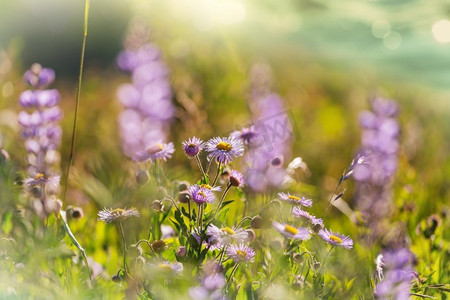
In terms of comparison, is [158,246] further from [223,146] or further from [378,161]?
[378,161]

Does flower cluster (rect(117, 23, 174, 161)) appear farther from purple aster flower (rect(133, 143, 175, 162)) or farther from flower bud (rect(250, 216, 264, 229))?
flower bud (rect(250, 216, 264, 229))

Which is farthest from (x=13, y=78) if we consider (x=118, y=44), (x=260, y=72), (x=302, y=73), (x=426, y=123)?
(x=118, y=44)

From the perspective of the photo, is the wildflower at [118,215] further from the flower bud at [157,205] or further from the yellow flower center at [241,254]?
the yellow flower center at [241,254]

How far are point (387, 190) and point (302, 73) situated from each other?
448 cm

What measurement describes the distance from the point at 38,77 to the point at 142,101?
0.34 meters

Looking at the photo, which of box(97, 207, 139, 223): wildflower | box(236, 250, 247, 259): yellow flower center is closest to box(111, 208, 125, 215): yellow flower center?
box(97, 207, 139, 223): wildflower

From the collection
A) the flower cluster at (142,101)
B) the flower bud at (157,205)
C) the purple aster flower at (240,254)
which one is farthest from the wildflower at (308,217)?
the flower cluster at (142,101)

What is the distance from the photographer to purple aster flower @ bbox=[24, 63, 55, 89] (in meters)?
1.42

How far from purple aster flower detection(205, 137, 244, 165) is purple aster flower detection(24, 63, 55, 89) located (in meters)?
0.64

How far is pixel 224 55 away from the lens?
3895 mm

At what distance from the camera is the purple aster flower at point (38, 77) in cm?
142

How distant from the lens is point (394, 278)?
1031 millimetres

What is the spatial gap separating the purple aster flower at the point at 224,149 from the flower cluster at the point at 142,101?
521mm

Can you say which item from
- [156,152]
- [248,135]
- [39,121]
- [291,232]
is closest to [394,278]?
[291,232]
